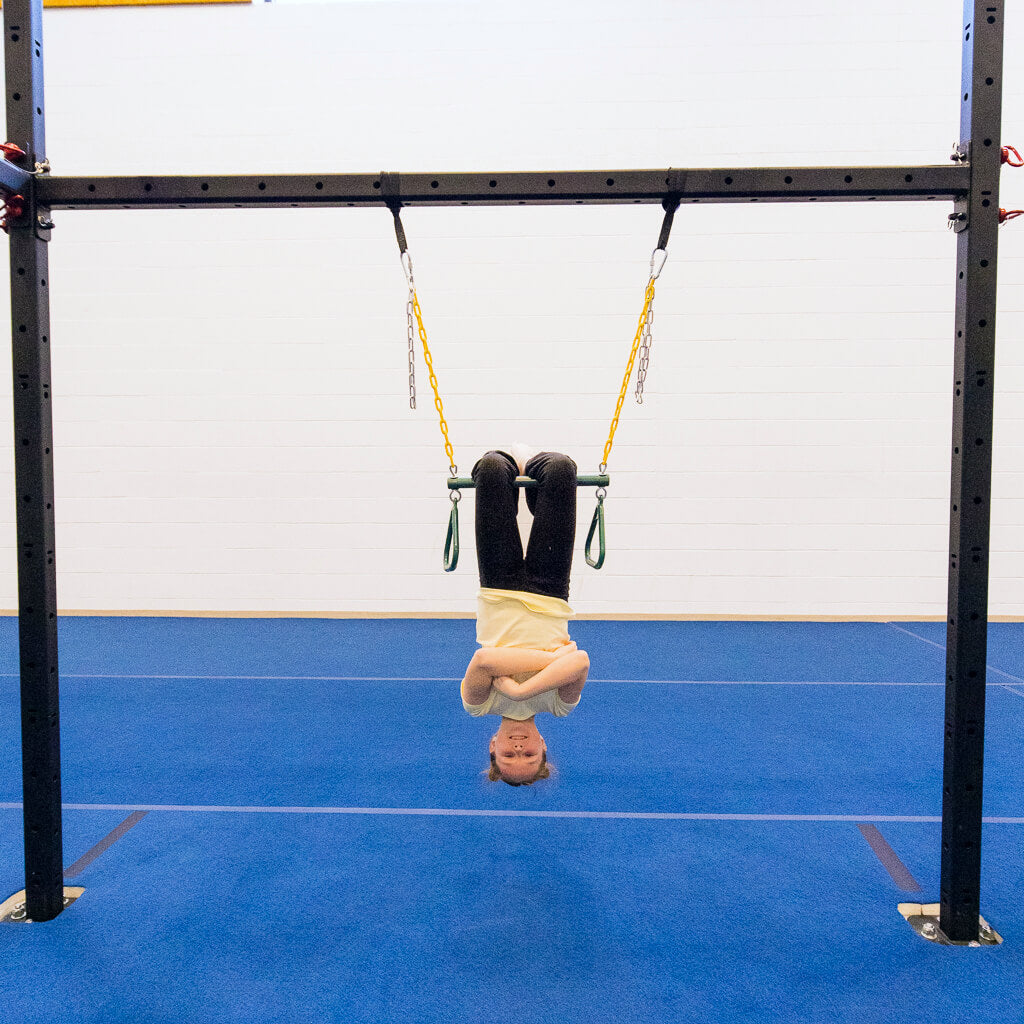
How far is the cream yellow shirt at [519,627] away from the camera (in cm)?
202

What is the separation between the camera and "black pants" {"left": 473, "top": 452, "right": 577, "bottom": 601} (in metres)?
2.00

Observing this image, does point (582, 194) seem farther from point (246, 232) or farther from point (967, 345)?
point (246, 232)

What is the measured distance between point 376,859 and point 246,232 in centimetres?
457

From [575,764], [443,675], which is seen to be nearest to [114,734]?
[443,675]

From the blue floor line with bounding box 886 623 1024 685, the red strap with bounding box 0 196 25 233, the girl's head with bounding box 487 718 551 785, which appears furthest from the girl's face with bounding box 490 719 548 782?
the blue floor line with bounding box 886 623 1024 685

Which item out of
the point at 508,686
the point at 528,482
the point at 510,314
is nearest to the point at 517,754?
the point at 508,686

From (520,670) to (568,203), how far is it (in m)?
1.18

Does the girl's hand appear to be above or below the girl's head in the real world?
above

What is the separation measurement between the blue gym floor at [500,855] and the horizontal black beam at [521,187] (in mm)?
1789

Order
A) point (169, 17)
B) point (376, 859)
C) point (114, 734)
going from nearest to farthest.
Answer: point (376, 859), point (114, 734), point (169, 17)

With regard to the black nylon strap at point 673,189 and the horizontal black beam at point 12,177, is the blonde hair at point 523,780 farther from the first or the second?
the horizontal black beam at point 12,177

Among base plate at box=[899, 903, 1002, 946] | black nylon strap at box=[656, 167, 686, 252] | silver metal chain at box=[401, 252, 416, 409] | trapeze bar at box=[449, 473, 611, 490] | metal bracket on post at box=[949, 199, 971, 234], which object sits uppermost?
black nylon strap at box=[656, 167, 686, 252]

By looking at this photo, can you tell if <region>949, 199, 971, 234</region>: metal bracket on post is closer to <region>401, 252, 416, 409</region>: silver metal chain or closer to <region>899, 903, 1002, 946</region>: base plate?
<region>401, 252, 416, 409</region>: silver metal chain

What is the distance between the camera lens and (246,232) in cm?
534
